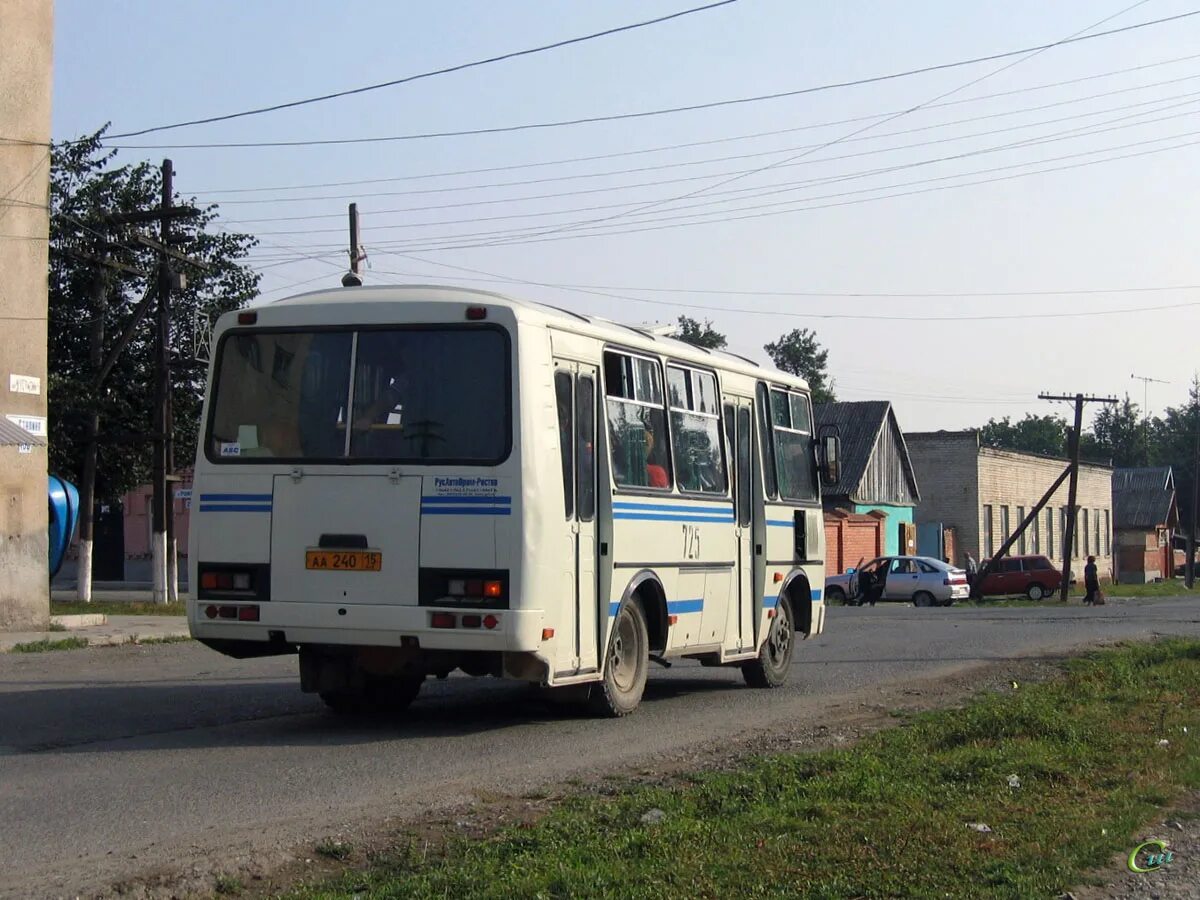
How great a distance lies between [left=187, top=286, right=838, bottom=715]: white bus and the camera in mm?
10359

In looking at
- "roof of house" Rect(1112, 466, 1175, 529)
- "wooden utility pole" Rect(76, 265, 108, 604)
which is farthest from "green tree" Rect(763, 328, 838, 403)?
"wooden utility pole" Rect(76, 265, 108, 604)

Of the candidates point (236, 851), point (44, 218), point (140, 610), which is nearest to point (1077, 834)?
point (236, 851)

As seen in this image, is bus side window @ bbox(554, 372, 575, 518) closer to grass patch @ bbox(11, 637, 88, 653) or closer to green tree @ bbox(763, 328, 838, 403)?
grass patch @ bbox(11, 637, 88, 653)

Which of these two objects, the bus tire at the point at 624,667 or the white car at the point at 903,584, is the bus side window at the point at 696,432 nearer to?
the bus tire at the point at 624,667

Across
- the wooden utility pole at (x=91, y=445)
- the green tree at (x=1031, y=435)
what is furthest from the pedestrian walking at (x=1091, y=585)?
the green tree at (x=1031, y=435)

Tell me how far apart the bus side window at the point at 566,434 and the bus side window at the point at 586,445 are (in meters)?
0.11

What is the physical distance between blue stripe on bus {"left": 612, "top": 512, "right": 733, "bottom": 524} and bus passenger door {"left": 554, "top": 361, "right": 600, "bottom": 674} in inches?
17.7

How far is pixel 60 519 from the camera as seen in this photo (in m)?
25.8

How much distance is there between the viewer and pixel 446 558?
34.0 ft

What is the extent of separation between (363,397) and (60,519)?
55.1 ft

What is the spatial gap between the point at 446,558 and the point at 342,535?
0.77 m

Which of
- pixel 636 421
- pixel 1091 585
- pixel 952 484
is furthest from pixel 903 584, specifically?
pixel 636 421

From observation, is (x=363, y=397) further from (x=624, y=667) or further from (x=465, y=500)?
(x=624, y=667)

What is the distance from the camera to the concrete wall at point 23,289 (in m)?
20.9
